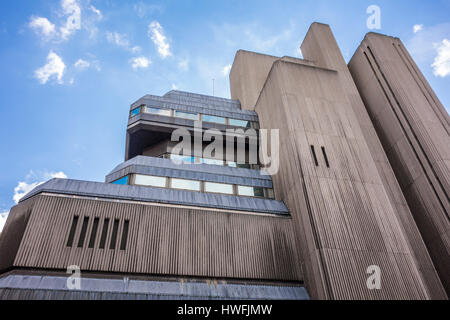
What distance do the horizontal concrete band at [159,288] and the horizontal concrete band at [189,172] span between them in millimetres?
9658

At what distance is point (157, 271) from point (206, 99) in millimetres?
24516

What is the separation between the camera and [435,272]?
71.9 ft

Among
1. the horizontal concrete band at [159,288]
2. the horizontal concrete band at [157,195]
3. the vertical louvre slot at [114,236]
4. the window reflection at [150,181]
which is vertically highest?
the window reflection at [150,181]

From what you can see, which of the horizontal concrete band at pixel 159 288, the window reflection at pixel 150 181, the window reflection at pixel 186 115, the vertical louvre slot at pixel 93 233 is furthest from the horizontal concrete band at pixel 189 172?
the horizontal concrete band at pixel 159 288

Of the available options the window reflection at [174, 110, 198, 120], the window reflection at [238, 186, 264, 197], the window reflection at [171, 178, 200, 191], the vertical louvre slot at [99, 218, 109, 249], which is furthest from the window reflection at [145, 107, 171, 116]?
the vertical louvre slot at [99, 218, 109, 249]

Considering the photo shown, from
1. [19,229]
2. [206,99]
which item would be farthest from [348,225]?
[206,99]

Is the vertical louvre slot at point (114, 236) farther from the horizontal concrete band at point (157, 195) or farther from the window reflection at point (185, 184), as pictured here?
the window reflection at point (185, 184)

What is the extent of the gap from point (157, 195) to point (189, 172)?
15.6ft

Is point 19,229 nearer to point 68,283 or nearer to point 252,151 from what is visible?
point 68,283

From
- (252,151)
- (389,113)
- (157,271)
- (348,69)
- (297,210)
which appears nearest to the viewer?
(157,271)

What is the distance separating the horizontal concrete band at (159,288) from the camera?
53.0 feet

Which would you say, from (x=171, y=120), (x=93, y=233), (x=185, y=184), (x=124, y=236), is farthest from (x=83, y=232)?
(x=171, y=120)

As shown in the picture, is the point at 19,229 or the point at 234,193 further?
the point at 234,193

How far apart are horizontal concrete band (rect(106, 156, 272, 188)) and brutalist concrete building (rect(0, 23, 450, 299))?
125 millimetres
